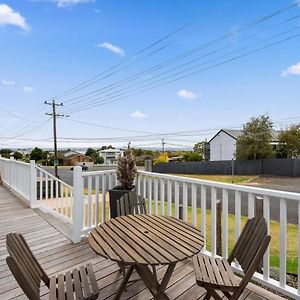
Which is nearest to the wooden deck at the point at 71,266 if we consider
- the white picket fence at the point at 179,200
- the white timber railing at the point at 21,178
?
the white picket fence at the point at 179,200

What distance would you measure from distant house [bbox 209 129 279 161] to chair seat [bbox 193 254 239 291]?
33.8 meters

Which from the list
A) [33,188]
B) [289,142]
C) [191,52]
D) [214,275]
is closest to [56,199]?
[33,188]

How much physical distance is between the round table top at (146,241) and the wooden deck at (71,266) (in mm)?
601

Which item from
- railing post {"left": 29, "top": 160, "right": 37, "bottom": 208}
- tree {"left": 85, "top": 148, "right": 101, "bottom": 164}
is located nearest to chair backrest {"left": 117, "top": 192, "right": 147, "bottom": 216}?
railing post {"left": 29, "top": 160, "right": 37, "bottom": 208}

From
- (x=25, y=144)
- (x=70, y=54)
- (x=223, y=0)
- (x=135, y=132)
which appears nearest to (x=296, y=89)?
(x=223, y=0)

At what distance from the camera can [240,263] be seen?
206 cm

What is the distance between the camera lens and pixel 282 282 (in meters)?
2.36

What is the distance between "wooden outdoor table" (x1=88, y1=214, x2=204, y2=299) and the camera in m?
1.80

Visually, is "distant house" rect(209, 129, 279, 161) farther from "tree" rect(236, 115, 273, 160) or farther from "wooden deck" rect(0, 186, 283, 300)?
"wooden deck" rect(0, 186, 283, 300)

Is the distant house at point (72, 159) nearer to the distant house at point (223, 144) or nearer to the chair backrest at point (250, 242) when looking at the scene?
the distant house at point (223, 144)

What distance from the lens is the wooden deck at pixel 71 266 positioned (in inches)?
95.0

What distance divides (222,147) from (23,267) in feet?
122

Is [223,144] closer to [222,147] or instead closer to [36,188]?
[222,147]

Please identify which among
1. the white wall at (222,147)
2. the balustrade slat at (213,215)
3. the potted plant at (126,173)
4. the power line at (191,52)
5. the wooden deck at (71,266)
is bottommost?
the wooden deck at (71,266)
